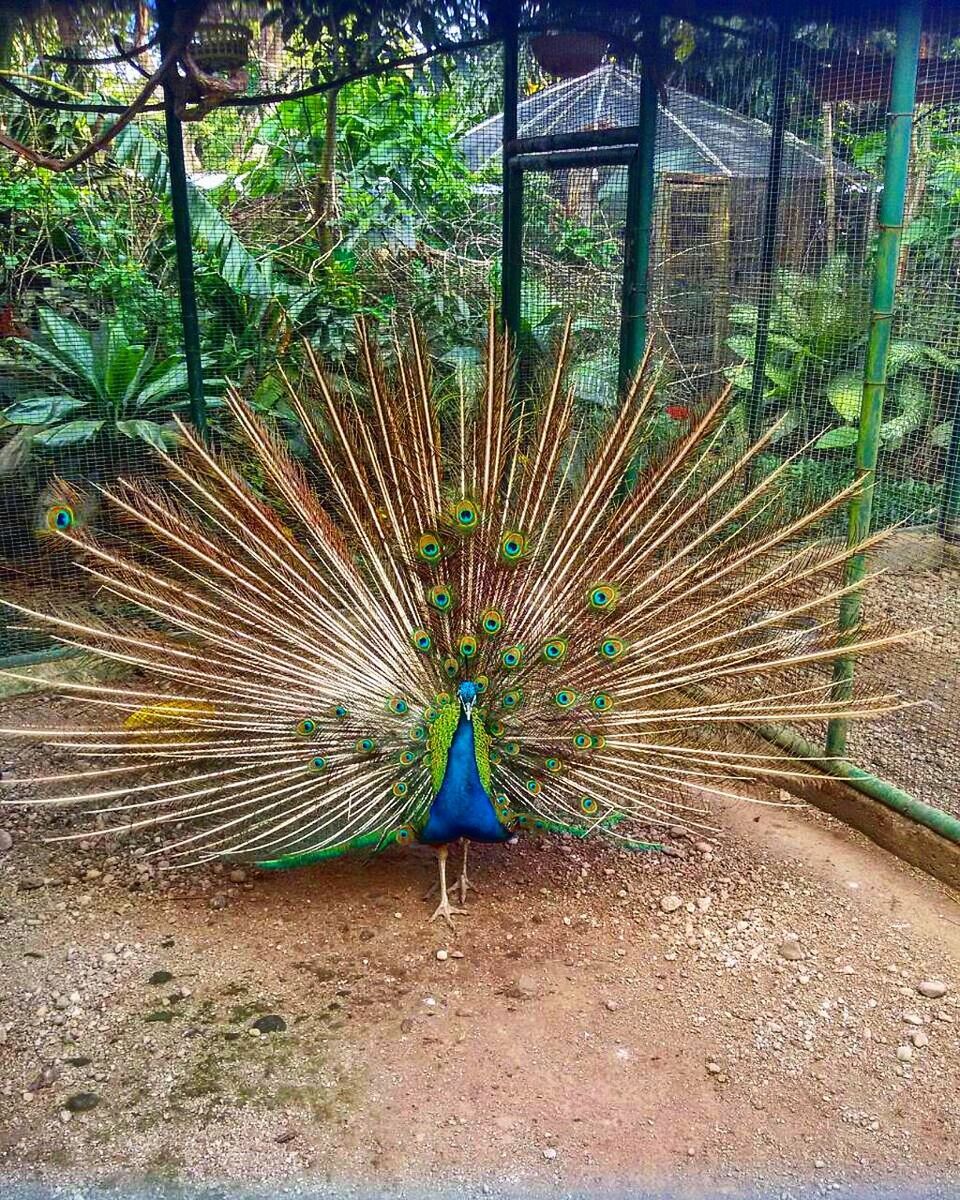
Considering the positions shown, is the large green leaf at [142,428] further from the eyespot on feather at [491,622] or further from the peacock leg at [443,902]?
the peacock leg at [443,902]

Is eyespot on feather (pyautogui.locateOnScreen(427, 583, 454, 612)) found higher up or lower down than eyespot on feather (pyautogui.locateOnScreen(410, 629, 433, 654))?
higher up

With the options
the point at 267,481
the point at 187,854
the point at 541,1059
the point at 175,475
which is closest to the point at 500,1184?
the point at 541,1059

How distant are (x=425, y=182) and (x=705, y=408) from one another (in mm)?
3687

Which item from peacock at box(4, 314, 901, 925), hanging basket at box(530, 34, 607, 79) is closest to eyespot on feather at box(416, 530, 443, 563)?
peacock at box(4, 314, 901, 925)

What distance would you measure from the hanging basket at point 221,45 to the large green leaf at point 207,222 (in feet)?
4.99

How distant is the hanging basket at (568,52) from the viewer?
495 cm

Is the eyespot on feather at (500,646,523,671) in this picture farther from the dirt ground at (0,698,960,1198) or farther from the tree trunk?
the tree trunk

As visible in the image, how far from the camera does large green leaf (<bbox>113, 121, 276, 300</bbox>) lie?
6273 mm

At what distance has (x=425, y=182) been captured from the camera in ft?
22.9

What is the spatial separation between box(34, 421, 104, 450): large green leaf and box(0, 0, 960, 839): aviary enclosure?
21mm

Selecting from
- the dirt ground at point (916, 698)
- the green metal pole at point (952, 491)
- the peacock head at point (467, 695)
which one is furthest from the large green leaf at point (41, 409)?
the green metal pole at point (952, 491)

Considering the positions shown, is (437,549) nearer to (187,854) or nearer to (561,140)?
(187,854)

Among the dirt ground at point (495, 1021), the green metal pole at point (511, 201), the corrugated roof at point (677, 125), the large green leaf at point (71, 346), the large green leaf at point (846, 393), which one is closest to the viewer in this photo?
the dirt ground at point (495, 1021)

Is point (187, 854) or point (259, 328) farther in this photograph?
point (259, 328)
